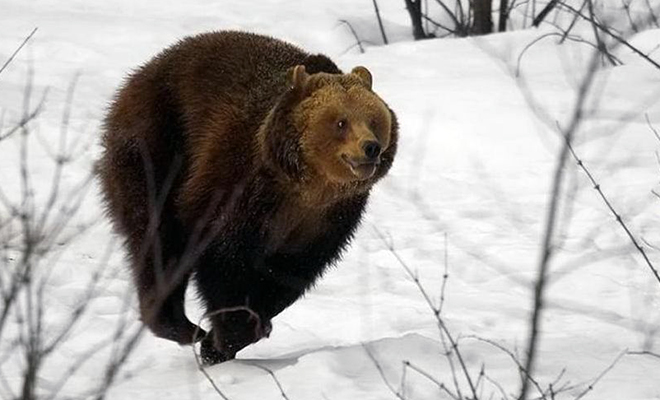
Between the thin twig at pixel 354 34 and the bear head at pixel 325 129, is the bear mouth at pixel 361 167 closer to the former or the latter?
the bear head at pixel 325 129

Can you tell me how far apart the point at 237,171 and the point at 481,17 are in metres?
6.77

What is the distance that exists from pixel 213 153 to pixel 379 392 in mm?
1193

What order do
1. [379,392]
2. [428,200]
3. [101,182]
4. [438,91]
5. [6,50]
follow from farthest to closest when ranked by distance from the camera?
[6,50] → [438,91] → [428,200] → [101,182] → [379,392]

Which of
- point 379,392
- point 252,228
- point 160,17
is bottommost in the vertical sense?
point 160,17

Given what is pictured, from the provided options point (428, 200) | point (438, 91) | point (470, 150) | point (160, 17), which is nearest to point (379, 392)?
point (428, 200)

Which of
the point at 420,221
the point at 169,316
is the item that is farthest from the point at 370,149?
the point at 420,221

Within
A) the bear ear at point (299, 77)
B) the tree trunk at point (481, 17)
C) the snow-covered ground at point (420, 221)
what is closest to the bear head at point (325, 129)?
the bear ear at point (299, 77)

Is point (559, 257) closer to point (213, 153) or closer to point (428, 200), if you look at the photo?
point (428, 200)

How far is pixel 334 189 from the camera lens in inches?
225

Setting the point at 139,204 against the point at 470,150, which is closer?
the point at 139,204

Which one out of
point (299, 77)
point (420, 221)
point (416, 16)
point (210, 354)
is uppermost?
point (299, 77)

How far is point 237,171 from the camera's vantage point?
573 centimetres

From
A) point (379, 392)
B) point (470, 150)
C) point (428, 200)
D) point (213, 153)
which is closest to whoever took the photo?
point (379, 392)

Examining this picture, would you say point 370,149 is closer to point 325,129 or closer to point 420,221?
point 325,129
